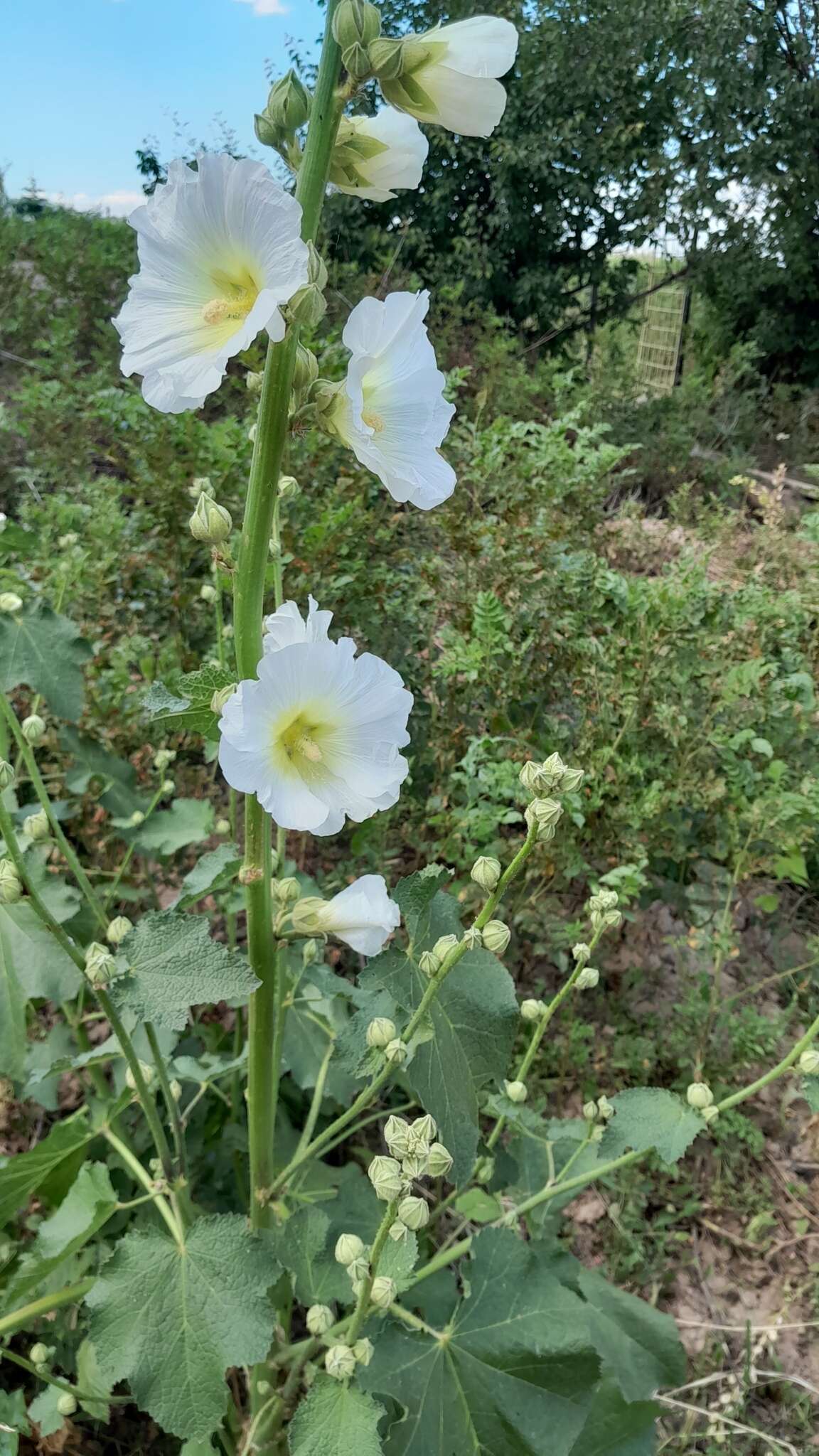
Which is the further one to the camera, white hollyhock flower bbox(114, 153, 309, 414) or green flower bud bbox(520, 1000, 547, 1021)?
green flower bud bbox(520, 1000, 547, 1021)

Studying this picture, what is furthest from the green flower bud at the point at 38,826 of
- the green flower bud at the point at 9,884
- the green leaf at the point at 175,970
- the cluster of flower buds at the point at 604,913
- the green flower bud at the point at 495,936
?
the cluster of flower buds at the point at 604,913

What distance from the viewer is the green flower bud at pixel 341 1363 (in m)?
0.82

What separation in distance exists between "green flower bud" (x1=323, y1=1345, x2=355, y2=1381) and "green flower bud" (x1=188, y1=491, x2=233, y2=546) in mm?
750

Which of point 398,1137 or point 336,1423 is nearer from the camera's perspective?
point 398,1137

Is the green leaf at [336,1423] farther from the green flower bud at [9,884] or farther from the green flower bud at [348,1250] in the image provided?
the green flower bud at [9,884]

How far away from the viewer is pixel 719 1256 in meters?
1.89

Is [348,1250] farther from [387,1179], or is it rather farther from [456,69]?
[456,69]

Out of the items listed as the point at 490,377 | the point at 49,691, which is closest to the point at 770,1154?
the point at 49,691

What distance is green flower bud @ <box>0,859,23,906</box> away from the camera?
0.90 metres

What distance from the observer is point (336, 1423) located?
827 mm

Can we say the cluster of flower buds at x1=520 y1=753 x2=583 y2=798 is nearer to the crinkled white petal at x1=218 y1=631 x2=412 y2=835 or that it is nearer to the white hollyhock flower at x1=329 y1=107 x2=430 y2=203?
the crinkled white petal at x1=218 y1=631 x2=412 y2=835

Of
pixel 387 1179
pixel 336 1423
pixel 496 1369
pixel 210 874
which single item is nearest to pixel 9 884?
pixel 210 874

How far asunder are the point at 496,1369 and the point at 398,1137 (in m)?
0.52

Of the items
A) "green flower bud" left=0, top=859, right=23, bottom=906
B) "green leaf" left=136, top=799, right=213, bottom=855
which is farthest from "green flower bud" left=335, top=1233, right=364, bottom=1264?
"green leaf" left=136, top=799, right=213, bottom=855
